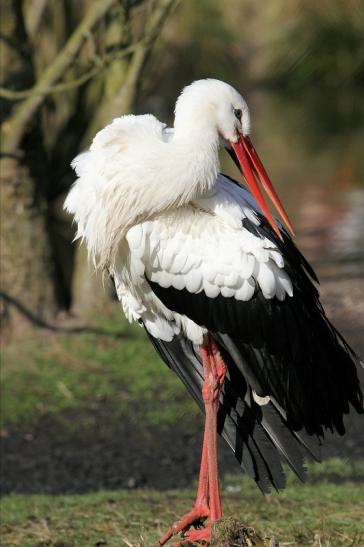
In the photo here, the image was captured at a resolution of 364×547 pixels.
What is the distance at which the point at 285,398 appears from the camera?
4723 mm

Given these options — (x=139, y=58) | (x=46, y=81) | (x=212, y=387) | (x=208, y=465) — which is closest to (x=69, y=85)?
(x=46, y=81)

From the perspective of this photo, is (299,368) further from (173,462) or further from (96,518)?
(173,462)

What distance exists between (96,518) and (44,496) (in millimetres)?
774

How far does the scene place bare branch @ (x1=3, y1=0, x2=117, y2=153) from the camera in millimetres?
7703

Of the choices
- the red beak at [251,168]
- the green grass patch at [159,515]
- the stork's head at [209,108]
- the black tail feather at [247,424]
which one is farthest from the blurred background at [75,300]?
the stork's head at [209,108]

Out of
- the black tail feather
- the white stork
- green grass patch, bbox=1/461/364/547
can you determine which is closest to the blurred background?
green grass patch, bbox=1/461/364/547

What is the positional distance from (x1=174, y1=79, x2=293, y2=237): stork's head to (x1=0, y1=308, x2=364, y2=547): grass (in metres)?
1.44

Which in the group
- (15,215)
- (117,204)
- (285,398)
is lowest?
(285,398)

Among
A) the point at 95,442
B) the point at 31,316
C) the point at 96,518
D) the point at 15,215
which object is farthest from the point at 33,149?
the point at 96,518

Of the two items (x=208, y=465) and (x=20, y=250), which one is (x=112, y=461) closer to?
(x=20, y=250)

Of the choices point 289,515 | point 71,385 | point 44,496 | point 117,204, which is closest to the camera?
point 117,204

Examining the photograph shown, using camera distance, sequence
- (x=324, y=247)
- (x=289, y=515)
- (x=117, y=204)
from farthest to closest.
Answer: (x=324, y=247) < (x=289, y=515) < (x=117, y=204)

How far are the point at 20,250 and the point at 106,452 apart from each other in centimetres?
176

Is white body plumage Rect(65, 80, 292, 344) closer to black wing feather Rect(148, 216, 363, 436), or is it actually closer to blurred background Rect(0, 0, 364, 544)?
black wing feather Rect(148, 216, 363, 436)
